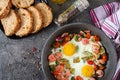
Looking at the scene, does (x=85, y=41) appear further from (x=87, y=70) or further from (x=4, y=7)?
(x=4, y=7)

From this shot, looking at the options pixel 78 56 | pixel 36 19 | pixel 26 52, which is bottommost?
pixel 26 52

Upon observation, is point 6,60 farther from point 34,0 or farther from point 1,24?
point 34,0

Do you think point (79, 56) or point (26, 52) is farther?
point (26, 52)

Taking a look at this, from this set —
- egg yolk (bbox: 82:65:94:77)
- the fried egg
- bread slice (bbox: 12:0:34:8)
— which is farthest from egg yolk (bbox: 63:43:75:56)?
bread slice (bbox: 12:0:34:8)

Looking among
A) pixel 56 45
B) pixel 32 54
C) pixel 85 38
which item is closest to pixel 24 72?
pixel 32 54

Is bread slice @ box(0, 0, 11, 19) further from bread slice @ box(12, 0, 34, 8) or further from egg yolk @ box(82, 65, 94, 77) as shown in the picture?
egg yolk @ box(82, 65, 94, 77)

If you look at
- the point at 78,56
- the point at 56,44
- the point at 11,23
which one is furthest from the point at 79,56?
the point at 11,23

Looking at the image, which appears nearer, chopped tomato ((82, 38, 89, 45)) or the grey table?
chopped tomato ((82, 38, 89, 45))
